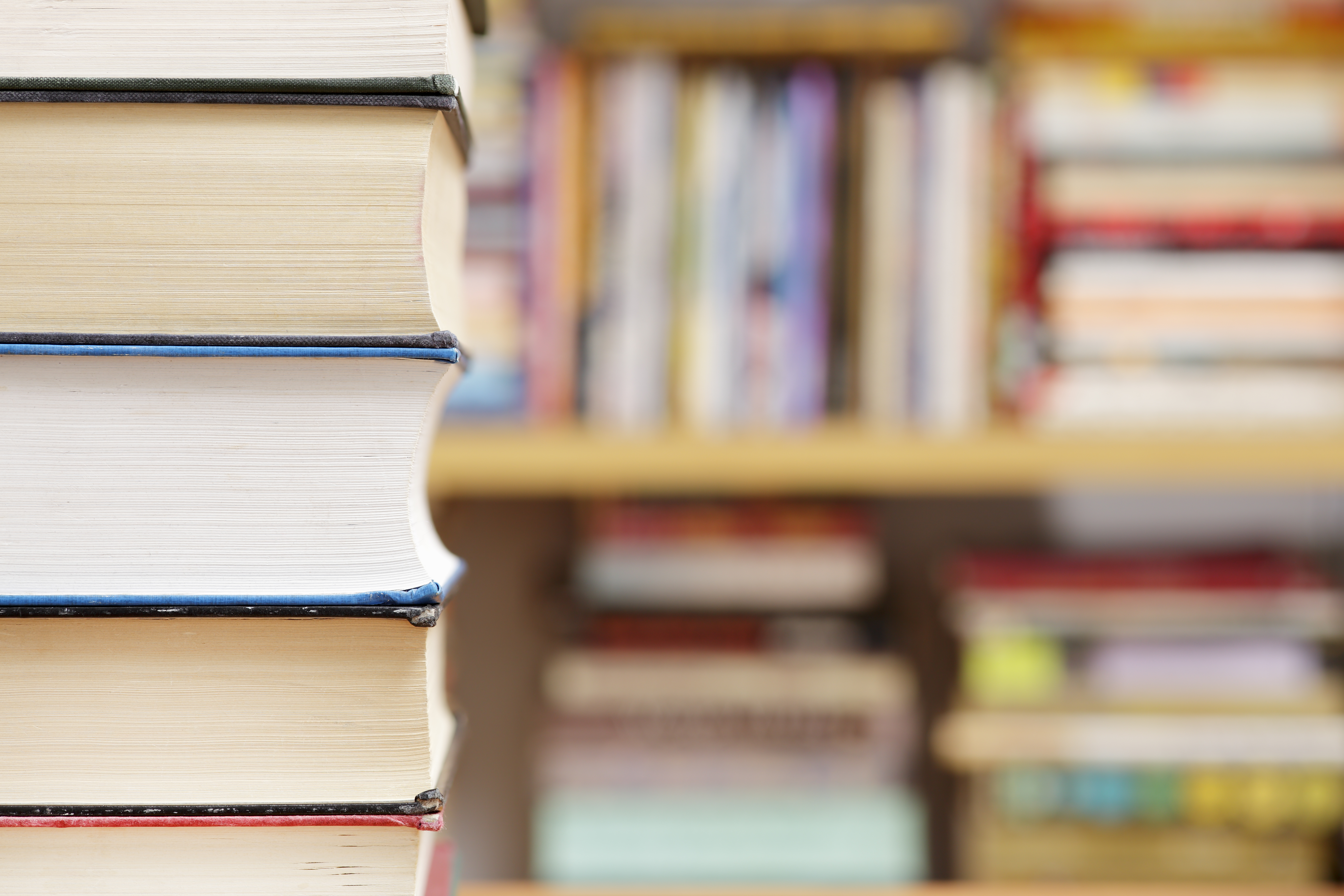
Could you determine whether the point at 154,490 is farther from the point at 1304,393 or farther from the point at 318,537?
the point at 1304,393

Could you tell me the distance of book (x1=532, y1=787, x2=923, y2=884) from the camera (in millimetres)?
910

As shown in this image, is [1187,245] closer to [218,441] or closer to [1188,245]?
[1188,245]

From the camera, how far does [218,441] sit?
12.5 inches

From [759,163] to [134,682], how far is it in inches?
25.7

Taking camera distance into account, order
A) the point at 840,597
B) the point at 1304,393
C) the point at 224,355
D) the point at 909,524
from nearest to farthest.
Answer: the point at 224,355 < the point at 1304,393 < the point at 840,597 < the point at 909,524

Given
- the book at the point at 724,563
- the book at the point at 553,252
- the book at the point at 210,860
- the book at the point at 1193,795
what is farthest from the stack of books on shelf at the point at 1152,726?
the book at the point at 210,860

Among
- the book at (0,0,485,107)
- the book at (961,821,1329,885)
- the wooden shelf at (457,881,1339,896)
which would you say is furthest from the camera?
the book at (961,821,1329,885)

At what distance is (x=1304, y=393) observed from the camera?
33.2 inches

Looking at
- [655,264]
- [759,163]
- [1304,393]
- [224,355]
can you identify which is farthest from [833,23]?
[224,355]

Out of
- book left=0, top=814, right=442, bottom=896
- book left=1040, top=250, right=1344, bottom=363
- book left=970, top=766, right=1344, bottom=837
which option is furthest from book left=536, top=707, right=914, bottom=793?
book left=0, top=814, right=442, bottom=896

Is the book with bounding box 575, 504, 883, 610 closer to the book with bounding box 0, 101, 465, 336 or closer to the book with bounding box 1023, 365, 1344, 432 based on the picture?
the book with bounding box 1023, 365, 1344, 432

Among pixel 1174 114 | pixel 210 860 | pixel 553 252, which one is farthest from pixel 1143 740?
pixel 210 860

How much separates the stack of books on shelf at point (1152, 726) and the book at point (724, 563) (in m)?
0.12

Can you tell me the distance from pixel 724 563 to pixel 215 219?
2.32 feet
